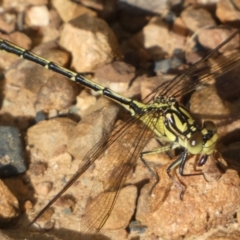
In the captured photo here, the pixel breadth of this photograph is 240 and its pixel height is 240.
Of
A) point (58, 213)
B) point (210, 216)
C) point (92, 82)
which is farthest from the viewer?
point (92, 82)

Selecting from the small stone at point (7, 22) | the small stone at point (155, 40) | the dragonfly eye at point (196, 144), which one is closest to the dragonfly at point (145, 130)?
the dragonfly eye at point (196, 144)

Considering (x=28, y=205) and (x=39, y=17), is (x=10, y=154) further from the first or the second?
(x=39, y=17)

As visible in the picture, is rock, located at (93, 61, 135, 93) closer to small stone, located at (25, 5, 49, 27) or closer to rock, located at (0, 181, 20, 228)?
small stone, located at (25, 5, 49, 27)

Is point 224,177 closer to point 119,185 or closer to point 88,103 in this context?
point 119,185

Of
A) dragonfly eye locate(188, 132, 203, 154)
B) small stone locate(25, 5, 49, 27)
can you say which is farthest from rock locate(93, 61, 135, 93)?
dragonfly eye locate(188, 132, 203, 154)

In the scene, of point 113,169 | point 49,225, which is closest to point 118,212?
point 113,169

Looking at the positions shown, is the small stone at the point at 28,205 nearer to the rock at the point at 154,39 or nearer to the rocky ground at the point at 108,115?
the rocky ground at the point at 108,115

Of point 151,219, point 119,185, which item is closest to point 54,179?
point 119,185
